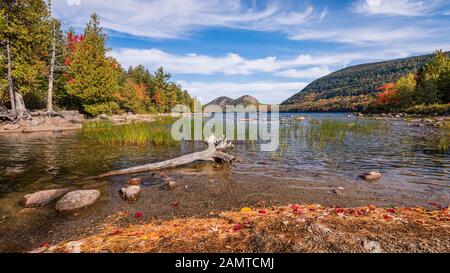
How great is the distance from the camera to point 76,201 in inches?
236

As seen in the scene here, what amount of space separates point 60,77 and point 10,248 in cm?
4503

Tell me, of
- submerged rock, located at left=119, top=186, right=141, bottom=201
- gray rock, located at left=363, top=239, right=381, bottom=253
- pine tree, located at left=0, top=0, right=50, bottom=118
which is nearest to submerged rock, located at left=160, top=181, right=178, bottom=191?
submerged rock, located at left=119, top=186, right=141, bottom=201

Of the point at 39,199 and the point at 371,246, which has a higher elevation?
the point at 371,246

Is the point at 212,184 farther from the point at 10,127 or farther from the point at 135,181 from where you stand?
the point at 10,127

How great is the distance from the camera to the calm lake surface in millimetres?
5449

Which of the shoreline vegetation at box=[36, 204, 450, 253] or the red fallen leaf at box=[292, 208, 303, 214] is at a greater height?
the shoreline vegetation at box=[36, 204, 450, 253]

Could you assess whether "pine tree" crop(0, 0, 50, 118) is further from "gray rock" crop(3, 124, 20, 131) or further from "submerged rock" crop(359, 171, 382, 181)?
"submerged rock" crop(359, 171, 382, 181)

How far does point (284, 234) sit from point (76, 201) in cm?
495

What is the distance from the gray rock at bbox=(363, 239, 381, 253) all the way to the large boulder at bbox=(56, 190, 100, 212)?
595 centimetres

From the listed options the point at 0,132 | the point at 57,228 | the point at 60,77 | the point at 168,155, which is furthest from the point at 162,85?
the point at 57,228

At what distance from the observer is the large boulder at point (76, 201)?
5.88 meters

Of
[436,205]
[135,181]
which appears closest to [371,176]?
[436,205]

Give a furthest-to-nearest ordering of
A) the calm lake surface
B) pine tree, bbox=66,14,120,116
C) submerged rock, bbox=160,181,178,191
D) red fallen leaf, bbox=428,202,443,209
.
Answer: pine tree, bbox=66,14,120,116
submerged rock, bbox=160,181,178,191
red fallen leaf, bbox=428,202,443,209
the calm lake surface

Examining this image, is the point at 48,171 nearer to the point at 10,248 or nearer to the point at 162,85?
the point at 10,248
